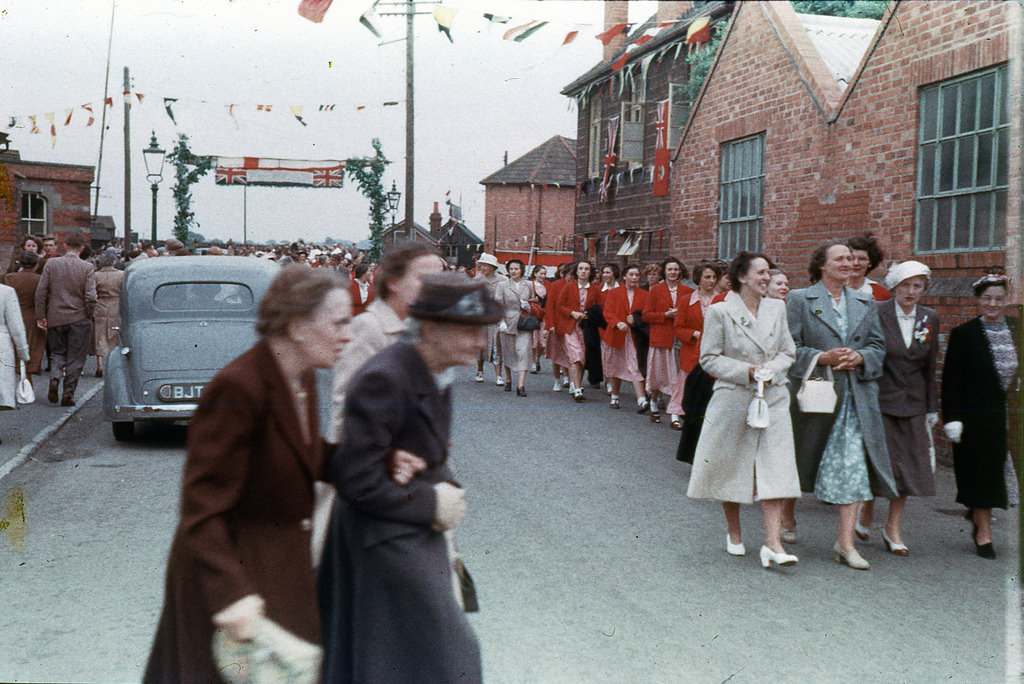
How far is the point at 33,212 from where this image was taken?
3.91 m

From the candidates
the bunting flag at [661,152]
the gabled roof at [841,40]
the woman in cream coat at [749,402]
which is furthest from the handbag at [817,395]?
the bunting flag at [661,152]

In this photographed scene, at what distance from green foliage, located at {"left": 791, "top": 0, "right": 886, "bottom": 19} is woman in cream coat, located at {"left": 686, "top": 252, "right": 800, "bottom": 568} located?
4.27 feet

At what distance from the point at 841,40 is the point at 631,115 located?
1.58m

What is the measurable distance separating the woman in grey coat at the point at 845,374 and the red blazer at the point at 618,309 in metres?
5.47

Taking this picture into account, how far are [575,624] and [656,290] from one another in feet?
20.1

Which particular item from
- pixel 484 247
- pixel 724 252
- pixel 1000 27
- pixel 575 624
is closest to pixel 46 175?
pixel 484 247

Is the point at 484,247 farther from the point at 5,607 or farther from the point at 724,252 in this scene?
the point at 724,252

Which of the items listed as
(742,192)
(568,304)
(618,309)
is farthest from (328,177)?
(568,304)

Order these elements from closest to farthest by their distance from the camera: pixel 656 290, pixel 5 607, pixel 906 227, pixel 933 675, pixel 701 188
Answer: pixel 933 675
pixel 5 607
pixel 701 188
pixel 906 227
pixel 656 290

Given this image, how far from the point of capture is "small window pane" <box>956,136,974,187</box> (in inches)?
240

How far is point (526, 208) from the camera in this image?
136 inches

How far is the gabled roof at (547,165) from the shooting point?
3324 millimetres

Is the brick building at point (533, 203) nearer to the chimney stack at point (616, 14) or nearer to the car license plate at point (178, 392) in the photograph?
the chimney stack at point (616, 14)

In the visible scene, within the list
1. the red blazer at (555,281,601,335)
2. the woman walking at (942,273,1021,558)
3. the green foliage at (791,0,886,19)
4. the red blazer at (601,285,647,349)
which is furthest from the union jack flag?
the red blazer at (555,281,601,335)
